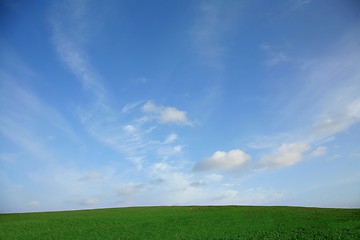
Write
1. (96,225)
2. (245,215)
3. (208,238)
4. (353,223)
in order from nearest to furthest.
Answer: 1. (208,238)
2. (353,223)
3. (96,225)
4. (245,215)

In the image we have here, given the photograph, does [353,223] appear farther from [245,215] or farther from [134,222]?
[134,222]

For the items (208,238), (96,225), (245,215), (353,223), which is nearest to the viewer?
(208,238)

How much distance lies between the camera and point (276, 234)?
38594 mm

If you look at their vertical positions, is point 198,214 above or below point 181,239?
above

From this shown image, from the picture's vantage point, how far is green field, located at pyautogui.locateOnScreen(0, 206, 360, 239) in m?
39.3

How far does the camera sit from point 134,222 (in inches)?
1962

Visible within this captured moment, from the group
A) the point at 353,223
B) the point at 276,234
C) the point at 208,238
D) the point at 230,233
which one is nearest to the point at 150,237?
the point at 208,238

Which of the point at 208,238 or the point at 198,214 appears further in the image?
the point at 198,214

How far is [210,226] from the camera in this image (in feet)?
148

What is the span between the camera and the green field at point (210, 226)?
129ft

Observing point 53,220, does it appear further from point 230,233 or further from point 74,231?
point 230,233

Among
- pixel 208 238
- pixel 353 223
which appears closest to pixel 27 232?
pixel 208 238

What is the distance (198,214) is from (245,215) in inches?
303

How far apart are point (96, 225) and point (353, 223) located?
114 feet
